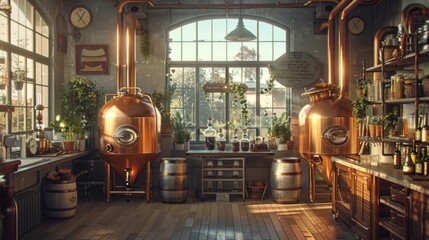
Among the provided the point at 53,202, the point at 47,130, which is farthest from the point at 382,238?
the point at 47,130

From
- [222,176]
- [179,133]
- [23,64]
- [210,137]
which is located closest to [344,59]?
[210,137]

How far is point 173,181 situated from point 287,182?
1.79 m

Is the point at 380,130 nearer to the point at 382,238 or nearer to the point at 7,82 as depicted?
the point at 382,238

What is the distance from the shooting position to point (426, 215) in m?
4.21

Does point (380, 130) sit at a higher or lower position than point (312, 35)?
lower

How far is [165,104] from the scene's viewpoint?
32.3 feet

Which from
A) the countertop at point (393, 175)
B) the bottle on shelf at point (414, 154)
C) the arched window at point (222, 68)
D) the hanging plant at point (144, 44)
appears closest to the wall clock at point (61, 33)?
the hanging plant at point (144, 44)

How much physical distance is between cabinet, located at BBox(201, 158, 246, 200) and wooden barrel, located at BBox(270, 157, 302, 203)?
1.92ft

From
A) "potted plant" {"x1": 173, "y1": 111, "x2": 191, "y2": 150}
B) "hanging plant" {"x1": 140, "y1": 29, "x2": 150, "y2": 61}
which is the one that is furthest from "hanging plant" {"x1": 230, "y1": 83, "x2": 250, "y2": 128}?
"hanging plant" {"x1": 140, "y1": 29, "x2": 150, "y2": 61}

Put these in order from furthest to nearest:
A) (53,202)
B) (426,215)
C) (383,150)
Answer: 1. (53,202)
2. (383,150)
3. (426,215)

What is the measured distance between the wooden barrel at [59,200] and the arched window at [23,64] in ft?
3.29

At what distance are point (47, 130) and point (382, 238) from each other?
5.02 meters

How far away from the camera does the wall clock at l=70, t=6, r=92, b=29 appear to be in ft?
32.2

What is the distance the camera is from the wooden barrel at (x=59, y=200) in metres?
7.19
